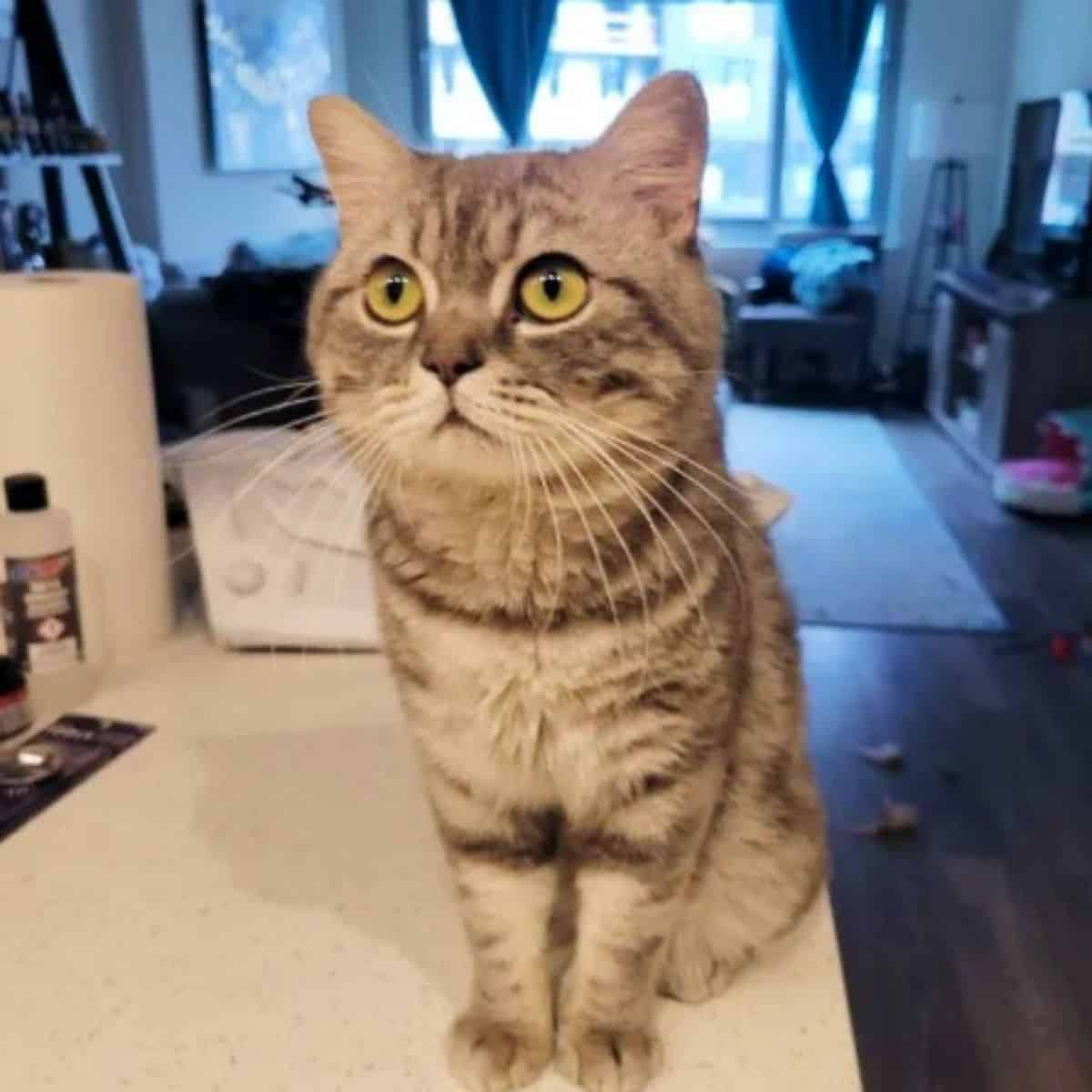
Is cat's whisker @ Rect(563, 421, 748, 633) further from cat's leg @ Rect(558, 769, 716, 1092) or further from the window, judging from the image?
the window

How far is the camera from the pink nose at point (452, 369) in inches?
28.1

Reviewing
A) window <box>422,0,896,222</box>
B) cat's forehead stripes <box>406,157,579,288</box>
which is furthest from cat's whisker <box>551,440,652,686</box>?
window <box>422,0,896,222</box>

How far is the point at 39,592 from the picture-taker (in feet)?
3.67

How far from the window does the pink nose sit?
562cm

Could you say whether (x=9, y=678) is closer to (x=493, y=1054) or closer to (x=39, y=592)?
(x=39, y=592)

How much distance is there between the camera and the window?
20.2ft

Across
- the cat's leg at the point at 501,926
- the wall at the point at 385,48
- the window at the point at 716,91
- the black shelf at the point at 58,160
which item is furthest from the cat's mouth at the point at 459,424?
the wall at the point at 385,48

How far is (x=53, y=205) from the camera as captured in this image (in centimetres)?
386

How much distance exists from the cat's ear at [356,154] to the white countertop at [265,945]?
463 millimetres

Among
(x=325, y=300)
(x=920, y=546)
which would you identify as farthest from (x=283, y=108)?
(x=325, y=300)

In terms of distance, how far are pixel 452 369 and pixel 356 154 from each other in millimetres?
219

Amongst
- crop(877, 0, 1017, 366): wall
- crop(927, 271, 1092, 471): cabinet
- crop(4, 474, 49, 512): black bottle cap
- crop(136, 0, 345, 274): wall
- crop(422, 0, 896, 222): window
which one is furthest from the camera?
crop(422, 0, 896, 222): window

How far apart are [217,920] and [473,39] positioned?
236 inches

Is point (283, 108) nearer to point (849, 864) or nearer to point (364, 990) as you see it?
point (849, 864)
